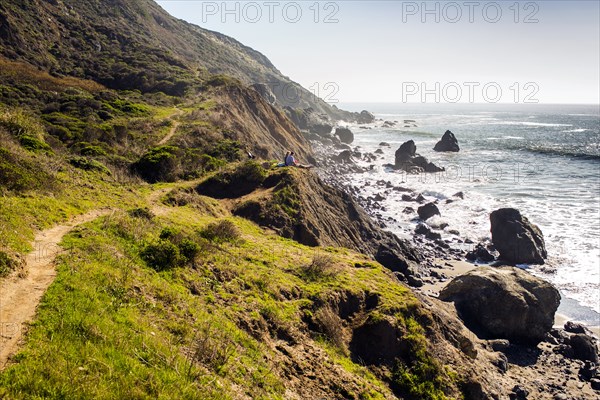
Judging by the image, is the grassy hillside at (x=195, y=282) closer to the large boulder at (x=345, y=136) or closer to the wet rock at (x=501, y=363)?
the wet rock at (x=501, y=363)

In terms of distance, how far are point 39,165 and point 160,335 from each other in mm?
10932

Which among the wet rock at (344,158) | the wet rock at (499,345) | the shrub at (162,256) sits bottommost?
the wet rock at (499,345)

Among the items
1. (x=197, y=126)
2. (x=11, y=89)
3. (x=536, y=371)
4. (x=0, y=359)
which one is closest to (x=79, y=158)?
(x=197, y=126)

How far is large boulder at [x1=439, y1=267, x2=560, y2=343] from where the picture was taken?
19469 millimetres

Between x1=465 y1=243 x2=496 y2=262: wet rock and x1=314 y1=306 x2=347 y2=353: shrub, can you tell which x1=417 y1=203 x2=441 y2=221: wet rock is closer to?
x1=465 y1=243 x2=496 y2=262: wet rock

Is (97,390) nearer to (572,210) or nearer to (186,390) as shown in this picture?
(186,390)

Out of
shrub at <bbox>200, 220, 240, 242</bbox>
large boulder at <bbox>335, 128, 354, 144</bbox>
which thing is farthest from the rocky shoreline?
large boulder at <bbox>335, 128, 354, 144</bbox>

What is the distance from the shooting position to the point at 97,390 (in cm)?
574

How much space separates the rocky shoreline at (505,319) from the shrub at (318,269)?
539 cm

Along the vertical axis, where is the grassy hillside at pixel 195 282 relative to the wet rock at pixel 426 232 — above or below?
above

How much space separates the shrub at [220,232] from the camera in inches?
584

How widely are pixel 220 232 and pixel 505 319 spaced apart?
14934 mm

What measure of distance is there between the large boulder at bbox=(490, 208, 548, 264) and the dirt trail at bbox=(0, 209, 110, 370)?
99.2ft

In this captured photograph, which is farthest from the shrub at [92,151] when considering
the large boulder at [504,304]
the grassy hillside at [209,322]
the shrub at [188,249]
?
the large boulder at [504,304]
